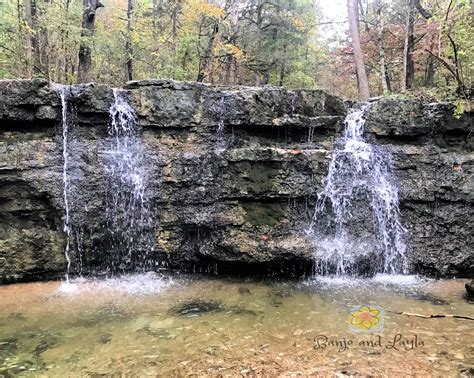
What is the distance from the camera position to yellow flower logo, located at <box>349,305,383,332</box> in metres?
5.10

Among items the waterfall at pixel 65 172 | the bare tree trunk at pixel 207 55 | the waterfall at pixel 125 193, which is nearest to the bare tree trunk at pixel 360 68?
the bare tree trunk at pixel 207 55

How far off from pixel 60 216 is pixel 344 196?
526 cm

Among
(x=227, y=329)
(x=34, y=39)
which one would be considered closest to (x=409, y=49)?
(x=227, y=329)

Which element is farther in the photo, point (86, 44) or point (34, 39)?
point (34, 39)

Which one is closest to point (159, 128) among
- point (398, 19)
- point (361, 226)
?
point (361, 226)

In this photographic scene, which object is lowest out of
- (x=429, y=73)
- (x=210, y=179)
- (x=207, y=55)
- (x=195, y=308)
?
(x=195, y=308)

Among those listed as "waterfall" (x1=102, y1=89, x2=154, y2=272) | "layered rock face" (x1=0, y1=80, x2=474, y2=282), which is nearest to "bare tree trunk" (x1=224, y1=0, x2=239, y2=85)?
"layered rock face" (x1=0, y1=80, x2=474, y2=282)

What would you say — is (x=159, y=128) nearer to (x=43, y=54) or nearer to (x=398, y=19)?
(x=43, y=54)

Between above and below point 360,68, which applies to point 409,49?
above

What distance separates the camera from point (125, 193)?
7.31 m

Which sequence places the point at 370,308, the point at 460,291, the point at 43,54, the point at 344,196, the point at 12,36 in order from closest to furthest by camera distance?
the point at 370,308 → the point at 460,291 → the point at 344,196 → the point at 12,36 → the point at 43,54

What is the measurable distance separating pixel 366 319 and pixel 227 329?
6.39 ft

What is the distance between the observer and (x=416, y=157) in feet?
24.9

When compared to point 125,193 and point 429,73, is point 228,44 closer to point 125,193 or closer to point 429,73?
point 429,73
